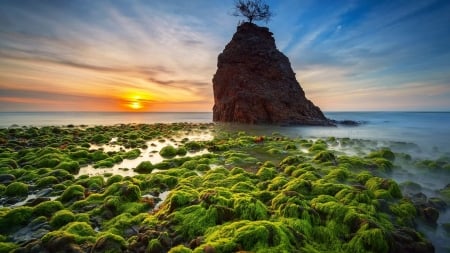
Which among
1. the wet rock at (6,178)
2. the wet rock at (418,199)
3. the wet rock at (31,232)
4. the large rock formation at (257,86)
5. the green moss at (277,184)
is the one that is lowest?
the wet rock at (31,232)

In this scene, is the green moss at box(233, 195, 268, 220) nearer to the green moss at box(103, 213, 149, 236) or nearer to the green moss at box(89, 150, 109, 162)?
the green moss at box(103, 213, 149, 236)

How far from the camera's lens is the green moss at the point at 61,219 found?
5.36 m

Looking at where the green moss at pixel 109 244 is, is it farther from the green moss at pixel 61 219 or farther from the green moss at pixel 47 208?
the green moss at pixel 47 208

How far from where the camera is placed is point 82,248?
14.6ft

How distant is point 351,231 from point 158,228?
400cm

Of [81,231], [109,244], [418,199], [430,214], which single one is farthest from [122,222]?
[418,199]

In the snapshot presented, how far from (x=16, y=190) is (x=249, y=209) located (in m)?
7.08

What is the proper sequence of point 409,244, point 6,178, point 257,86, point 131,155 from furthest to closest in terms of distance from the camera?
1. point 257,86
2. point 131,155
3. point 6,178
4. point 409,244

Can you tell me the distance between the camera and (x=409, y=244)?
466cm

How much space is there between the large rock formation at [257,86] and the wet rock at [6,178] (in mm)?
31959

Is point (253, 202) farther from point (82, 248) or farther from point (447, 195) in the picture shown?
point (447, 195)

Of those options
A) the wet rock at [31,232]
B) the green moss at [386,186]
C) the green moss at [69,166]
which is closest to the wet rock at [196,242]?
the wet rock at [31,232]

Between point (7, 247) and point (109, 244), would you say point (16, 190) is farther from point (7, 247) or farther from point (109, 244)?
point (109, 244)

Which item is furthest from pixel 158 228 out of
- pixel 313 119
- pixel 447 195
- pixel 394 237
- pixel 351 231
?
pixel 313 119
